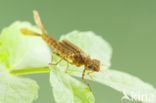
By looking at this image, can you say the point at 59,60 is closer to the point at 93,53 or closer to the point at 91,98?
the point at 93,53

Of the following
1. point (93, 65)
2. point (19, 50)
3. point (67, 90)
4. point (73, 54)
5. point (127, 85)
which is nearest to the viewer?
point (67, 90)

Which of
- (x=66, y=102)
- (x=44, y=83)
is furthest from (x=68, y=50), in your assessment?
(x=44, y=83)

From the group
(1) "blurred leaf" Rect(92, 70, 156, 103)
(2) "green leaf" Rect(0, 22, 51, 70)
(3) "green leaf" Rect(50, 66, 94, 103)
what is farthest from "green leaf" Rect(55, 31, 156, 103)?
(2) "green leaf" Rect(0, 22, 51, 70)

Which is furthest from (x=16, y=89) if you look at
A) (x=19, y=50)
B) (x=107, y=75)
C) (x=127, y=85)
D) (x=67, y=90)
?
(x=127, y=85)

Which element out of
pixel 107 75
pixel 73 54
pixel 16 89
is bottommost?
pixel 16 89

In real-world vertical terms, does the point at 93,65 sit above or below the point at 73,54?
below

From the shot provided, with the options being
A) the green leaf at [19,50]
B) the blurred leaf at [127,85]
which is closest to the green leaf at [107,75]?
the blurred leaf at [127,85]

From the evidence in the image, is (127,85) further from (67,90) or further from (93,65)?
(67,90)
